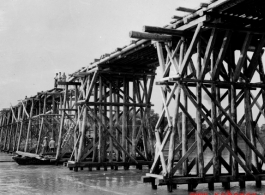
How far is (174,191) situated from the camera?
10914 millimetres

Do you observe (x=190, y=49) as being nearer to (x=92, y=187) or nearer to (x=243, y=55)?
(x=243, y=55)

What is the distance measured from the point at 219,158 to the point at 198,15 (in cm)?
380

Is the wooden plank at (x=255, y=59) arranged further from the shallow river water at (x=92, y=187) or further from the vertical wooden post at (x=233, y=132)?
the shallow river water at (x=92, y=187)

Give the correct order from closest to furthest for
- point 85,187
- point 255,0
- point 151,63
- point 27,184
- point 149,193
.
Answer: point 255,0
point 149,193
point 85,187
point 27,184
point 151,63

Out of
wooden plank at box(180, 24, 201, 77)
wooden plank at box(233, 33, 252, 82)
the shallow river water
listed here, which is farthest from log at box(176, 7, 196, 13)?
the shallow river water

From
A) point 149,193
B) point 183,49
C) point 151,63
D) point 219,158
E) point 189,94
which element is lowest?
point 149,193

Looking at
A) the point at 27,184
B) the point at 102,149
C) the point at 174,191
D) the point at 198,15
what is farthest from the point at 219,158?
the point at 102,149

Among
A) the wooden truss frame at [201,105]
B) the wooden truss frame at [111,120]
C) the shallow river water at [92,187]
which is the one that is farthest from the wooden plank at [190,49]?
the wooden truss frame at [111,120]

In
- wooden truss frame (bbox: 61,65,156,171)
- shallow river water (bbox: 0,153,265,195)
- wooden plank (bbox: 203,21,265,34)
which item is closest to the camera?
wooden plank (bbox: 203,21,265,34)

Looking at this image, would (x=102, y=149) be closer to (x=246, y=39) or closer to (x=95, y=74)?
(x=95, y=74)

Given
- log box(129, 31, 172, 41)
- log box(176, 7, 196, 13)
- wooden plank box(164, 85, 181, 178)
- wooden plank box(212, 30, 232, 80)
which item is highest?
log box(176, 7, 196, 13)

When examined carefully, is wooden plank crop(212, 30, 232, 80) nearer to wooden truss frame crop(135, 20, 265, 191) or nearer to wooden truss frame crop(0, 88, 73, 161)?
wooden truss frame crop(135, 20, 265, 191)

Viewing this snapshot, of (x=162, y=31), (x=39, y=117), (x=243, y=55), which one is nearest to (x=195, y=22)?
(x=162, y=31)

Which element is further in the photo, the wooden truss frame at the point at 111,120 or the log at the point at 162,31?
the wooden truss frame at the point at 111,120
